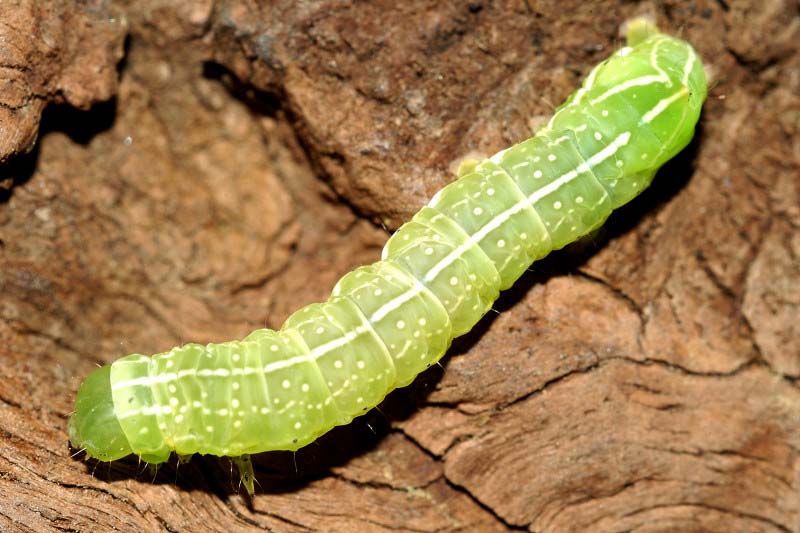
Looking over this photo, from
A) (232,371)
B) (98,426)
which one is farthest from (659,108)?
(98,426)

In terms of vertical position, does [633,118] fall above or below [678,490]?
above

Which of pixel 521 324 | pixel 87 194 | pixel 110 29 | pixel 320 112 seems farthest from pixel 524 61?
pixel 87 194

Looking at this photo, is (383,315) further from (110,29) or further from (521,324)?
(110,29)

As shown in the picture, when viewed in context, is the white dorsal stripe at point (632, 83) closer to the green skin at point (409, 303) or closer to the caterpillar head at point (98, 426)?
the green skin at point (409, 303)

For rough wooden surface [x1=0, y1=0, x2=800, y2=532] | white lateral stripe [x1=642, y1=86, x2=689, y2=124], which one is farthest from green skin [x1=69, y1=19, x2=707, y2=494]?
rough wooden surface [x1=0, y1=0, x2=800, y2=532]

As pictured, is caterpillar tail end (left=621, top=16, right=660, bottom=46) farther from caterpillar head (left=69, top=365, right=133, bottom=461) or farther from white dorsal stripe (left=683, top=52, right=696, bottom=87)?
caterpillar head (left=69, top=365, right=133, bottom=461)

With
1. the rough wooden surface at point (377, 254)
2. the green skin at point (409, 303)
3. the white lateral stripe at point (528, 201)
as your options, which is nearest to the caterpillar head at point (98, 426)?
the green skin at point (409, 303)
